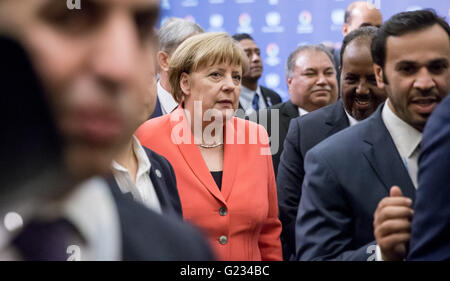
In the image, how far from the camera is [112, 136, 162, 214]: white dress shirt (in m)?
1.25

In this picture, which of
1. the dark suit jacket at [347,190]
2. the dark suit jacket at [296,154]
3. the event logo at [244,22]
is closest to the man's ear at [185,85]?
the dark suit jacket at [296,154]

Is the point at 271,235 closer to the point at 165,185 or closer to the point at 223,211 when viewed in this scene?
the point at 223,211

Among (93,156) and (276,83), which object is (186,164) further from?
(276,83)

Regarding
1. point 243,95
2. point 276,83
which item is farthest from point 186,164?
point 276,83

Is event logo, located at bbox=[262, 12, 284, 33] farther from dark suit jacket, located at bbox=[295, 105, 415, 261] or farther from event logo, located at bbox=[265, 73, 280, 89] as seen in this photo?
dark suit jacket, located at bbox=[295, 105, 415, 261]

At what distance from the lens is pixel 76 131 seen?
0.31m

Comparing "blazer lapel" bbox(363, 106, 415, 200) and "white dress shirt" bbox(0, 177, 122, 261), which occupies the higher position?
"white dress shirt" bbox(0, 177, 122, 261)

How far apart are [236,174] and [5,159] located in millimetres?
1608

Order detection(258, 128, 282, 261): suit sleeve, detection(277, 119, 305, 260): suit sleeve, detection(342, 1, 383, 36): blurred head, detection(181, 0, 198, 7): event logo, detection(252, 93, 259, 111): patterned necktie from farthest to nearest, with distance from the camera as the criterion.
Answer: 1. detection(181, 0, 198, 7): event logo
2. detection(252, 93, 259, 111): patterned necktie
3. detection(342, 1, 383, 36): blurred head
4. detection(277, 119, 305, 260): suit sleeve
5. detection(258, 128, 282, 261): suit sleeve

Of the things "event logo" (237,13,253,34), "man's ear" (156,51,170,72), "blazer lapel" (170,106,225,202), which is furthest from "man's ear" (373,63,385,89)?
"event logo" (237,13,253,34)

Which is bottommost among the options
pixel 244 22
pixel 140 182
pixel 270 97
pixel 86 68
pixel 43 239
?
pixel 270 97

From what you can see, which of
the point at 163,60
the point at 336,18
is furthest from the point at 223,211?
the point at 336,18

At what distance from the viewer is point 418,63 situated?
1.58 meters

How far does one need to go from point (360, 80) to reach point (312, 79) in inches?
26.0
